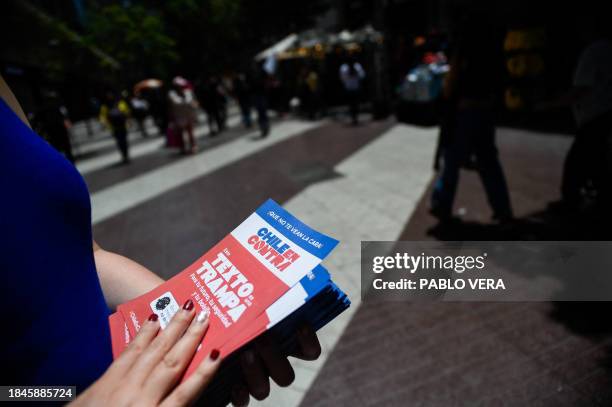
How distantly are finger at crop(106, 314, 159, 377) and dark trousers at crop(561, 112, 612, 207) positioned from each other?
3.73 m

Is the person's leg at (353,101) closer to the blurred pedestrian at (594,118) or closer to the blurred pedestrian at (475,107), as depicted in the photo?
the blurred pedestrian at (475,107)

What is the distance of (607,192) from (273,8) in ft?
94.4

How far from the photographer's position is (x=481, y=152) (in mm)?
3941

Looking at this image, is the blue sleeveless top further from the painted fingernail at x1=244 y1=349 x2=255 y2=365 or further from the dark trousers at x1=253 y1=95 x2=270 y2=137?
the dark trousers at x1=253 y1=95 x2=270 y2=137

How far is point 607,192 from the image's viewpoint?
11.4 feet

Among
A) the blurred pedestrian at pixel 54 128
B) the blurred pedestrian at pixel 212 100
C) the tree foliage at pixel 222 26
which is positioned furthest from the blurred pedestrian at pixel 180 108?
the tree foliage at pixel 222 26

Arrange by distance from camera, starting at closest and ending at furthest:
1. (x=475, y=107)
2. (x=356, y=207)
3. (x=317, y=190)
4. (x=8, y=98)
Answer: (x=8, y=98), (x=475, y=107), (x=356, y=207), (x=317, y=190)

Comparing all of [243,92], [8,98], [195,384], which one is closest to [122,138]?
[243,92]

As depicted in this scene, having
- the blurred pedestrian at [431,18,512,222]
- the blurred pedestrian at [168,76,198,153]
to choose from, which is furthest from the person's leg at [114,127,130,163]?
the blurred pedestrian at [431,18,512,222]

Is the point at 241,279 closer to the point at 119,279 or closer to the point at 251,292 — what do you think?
the point at 251,292

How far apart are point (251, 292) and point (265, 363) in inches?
6.0

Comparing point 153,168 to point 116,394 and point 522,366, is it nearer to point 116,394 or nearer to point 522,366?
point 522,366

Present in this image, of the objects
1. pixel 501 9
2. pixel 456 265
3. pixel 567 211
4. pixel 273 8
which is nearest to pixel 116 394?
pixel 456 265

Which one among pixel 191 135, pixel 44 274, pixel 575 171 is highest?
pixel 44 274
